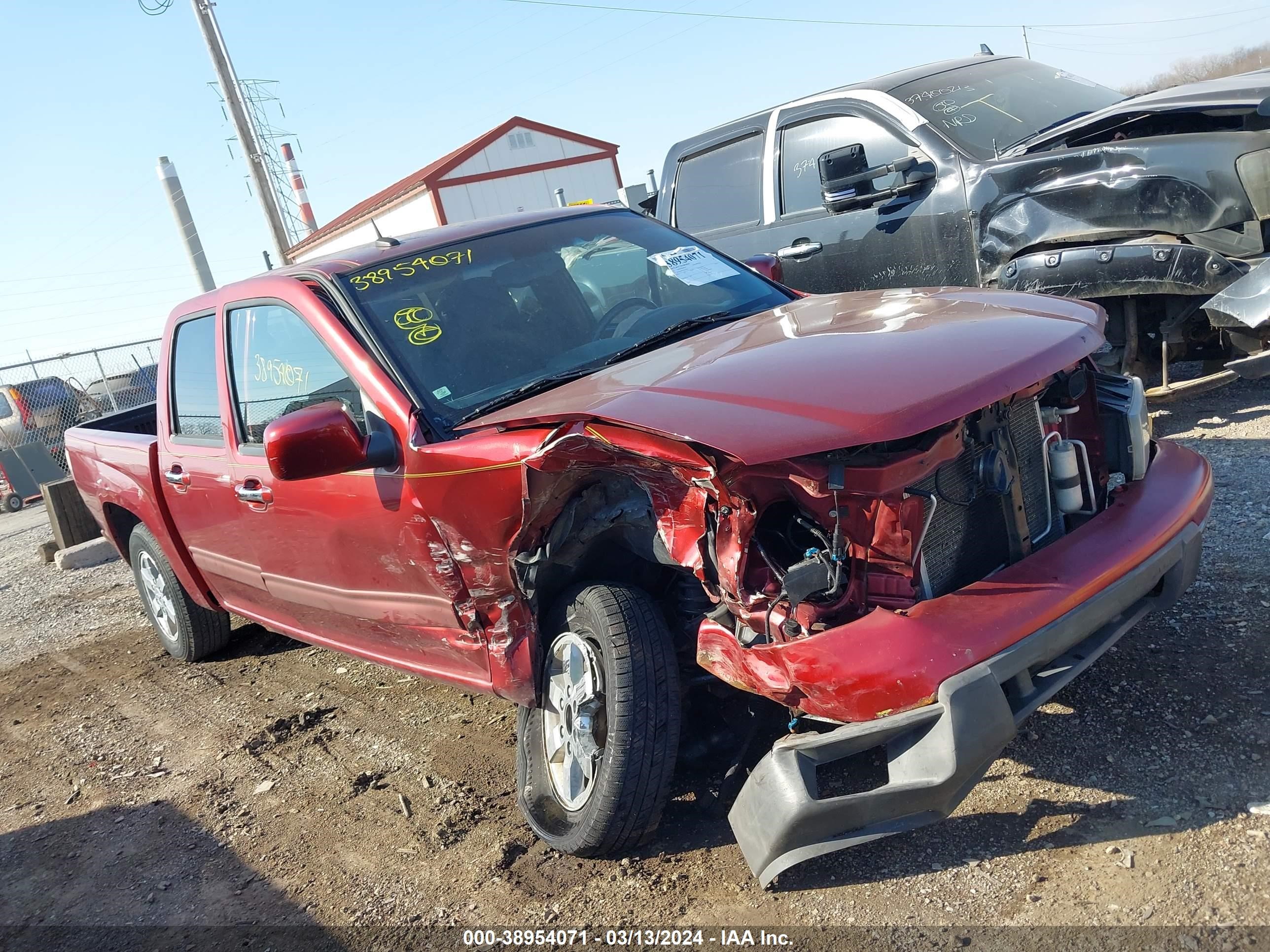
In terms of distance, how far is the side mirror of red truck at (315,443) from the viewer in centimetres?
288

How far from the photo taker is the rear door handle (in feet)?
12.5

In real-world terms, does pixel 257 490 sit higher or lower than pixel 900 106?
lower

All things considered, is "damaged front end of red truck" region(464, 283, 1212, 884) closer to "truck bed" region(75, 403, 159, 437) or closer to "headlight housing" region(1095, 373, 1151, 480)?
"headlight housing" region(1095, 373, 1151, 480)

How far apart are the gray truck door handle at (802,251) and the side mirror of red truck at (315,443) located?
9.68 feet

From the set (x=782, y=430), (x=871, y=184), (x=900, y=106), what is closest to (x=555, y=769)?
(x=782, y=430)

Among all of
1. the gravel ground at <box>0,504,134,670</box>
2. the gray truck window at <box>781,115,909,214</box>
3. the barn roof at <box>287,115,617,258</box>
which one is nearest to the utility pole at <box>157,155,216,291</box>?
the barn roof at <box>287,115,617,258</box>

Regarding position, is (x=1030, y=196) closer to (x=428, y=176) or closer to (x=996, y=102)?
(x=996, y=102)

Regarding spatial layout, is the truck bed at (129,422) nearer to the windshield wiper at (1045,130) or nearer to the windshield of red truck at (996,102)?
the windshield of red truck at (996,102)

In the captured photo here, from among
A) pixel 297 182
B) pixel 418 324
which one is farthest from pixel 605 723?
pixel 297 182

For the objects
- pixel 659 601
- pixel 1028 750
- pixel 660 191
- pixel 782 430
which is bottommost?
pixel 1028 750

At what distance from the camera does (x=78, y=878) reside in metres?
3.58

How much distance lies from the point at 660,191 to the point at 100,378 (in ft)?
45.8

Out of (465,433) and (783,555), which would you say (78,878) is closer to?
(465,433)

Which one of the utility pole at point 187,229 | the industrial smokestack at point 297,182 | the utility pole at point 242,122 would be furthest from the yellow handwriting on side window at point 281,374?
the industrial smokestack at point 297,182
